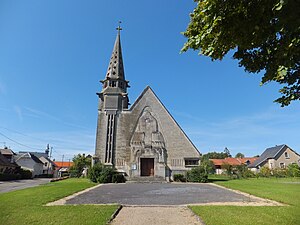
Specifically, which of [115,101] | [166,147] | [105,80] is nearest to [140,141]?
[166,147]

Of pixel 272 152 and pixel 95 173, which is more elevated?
pixel 272 152

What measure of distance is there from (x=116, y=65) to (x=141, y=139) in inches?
453

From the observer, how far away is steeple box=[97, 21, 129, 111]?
25703mm

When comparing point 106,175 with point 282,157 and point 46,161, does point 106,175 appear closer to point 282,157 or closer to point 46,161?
point 282,157

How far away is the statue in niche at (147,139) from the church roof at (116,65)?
6.86 metres

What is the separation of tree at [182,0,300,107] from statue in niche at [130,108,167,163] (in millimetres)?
19944

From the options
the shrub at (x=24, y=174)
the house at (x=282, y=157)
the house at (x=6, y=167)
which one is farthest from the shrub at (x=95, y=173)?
the house at (x=282, y=157)

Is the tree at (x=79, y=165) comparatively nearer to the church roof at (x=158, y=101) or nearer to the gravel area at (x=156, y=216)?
the church roof at (x=158, y=101)

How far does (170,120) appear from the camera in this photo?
25.0m

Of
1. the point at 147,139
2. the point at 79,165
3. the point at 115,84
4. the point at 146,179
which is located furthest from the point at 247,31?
the point at 79,165

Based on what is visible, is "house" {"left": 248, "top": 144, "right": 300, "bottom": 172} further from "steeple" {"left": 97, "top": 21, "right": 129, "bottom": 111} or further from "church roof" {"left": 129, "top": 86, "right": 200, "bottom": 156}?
"steeple" {"left": 97, "top": 21, "right": 129, "bottom": 111}

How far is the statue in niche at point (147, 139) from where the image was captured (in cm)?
2341

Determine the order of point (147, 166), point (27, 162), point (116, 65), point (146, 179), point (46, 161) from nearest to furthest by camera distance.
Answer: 1. point (146, 179)
2. point (147, 166)
3. point (116, 65)
4. point (27, 162)
5. point (46, 161)

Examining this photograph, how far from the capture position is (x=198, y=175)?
21.4 m
